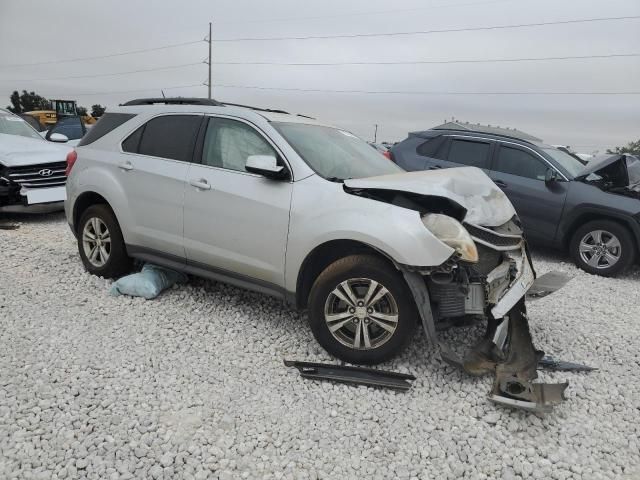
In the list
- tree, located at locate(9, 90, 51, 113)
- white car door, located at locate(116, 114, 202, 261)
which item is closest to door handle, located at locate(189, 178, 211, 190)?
white car door, located at locate(116, 114, 202, 261)

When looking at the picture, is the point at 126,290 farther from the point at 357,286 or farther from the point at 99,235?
the point at 357,286

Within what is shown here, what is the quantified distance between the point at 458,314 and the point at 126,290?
118 inches

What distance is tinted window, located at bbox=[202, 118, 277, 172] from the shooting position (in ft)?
12.3

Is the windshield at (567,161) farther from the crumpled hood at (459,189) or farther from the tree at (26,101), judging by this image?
the tree at (26,101)

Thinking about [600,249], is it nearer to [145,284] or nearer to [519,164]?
[519,164]

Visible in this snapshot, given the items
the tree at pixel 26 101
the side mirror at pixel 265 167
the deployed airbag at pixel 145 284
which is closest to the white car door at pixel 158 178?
the deployed airbag at pixel 145 284

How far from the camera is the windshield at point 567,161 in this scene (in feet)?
22.4

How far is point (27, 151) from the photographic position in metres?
7.23

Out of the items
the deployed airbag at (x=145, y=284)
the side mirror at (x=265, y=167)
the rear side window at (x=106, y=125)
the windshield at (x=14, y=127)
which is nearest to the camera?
the side mirror at (x=265, y=167)

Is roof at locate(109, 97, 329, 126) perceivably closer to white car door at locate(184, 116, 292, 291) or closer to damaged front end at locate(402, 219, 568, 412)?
white car door at locate(184, 116, 292, 291)

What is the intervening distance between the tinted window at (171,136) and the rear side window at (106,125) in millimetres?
403

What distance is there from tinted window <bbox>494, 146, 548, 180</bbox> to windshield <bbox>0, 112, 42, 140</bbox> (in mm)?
7975

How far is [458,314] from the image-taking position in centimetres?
301

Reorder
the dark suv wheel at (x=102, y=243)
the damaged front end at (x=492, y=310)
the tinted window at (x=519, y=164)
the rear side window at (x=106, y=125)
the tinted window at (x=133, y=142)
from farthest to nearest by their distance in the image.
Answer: the tinted window at (x=519, y=164)
the rear side window at (x=106, y=125)
the dark suv wheel at (x=102, y=243)
the tinted window at (x=133, y=142)
the damaged front end at (x=492, y=310)
